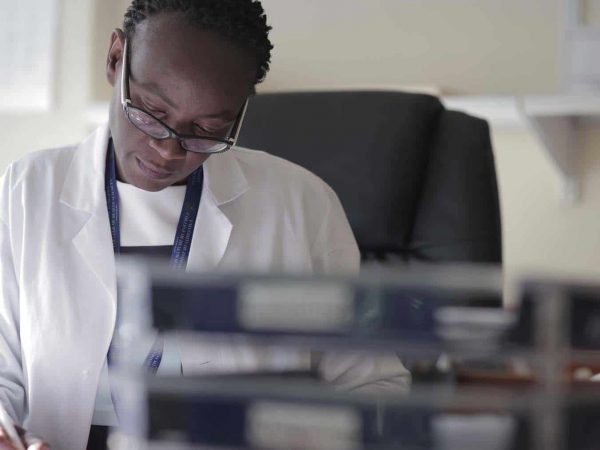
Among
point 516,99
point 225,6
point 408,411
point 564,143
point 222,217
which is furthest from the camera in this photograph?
point 564,143

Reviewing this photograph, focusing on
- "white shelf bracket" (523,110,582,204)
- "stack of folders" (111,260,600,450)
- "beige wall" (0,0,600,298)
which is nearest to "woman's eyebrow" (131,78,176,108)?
"stack of folders" (111,260,600,450)

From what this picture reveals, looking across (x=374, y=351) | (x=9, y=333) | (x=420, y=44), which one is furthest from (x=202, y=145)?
(x=420, y=44)

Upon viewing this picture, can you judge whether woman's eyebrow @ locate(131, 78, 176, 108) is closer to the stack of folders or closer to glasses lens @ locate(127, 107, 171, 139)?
glasses lens @ locate(127, 107, 171, 139)

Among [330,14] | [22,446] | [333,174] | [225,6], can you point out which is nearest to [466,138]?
[333,174]

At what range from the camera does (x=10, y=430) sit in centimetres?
95

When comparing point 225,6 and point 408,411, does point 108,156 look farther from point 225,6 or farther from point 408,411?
point 408,411

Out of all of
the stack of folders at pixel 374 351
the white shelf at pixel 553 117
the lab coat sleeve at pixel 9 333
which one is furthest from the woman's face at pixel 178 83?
the white shelf at pixel 553 117

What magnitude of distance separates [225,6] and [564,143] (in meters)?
1.59

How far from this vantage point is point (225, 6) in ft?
3.84

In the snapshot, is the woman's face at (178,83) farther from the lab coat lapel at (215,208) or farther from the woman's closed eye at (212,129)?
the lab coat lapel at (215,208)

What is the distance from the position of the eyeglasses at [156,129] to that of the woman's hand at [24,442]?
15.5 inches

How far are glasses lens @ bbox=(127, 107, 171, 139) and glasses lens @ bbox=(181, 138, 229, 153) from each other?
0.03m

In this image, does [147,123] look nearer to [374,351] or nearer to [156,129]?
[156,129]

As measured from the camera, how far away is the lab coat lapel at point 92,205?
1251mm
